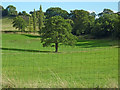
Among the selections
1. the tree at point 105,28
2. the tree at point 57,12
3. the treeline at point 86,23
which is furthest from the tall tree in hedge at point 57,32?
the tree at point 57,12

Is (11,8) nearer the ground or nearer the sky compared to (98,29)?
nearer the sky

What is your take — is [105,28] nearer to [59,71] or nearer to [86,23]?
[86,23]

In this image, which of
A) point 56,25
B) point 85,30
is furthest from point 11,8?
point 56,25

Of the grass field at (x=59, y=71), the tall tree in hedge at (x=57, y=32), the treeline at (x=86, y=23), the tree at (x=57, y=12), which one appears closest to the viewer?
the grass field at (x=59, y=71)

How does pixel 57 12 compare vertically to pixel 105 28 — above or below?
above

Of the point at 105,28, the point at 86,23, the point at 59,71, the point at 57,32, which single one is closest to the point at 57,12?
the point at 86,23

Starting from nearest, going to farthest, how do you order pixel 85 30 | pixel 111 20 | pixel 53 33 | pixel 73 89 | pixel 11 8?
1. pixel 73 89
2. pixel 53 33
3. pixel 111 20
4. pixel 85 30
5. pixel 11 8

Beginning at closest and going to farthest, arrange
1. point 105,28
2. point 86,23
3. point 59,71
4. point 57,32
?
point 59,71, point 57,32, point 105,28, point 86,23

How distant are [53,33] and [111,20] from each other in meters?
40.8

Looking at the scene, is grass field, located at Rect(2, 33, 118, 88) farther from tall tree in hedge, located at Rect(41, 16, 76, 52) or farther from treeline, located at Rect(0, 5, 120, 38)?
treeline, located at Rect(0, 5, 120, 38)

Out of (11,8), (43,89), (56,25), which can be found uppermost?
(11,8)

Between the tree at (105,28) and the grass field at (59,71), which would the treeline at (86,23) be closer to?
the tree at (105,28)

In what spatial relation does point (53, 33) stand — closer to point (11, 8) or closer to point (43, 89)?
point (43, 89)

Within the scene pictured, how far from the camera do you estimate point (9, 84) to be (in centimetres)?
597
